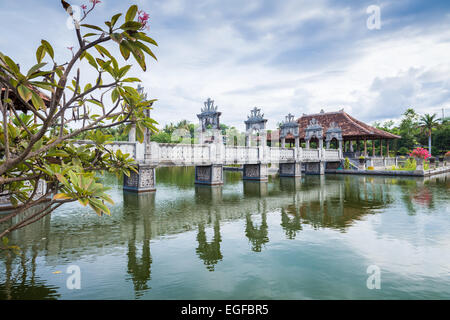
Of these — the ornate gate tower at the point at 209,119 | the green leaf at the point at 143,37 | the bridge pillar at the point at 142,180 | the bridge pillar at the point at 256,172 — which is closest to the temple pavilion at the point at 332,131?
the bridge pillar at the point at 256,172

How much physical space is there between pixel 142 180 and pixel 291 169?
47.6 feet

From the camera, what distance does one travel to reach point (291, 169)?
82.4 ft

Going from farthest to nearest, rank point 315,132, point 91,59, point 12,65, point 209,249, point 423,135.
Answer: point 423,135 < point 315,132 < point 209,249 < point 91,59 < point 12,65

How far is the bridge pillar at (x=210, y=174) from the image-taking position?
18250 millimetres

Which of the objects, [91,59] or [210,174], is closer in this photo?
[91,59]

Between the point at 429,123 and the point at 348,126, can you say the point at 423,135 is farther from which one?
the point at 348,126

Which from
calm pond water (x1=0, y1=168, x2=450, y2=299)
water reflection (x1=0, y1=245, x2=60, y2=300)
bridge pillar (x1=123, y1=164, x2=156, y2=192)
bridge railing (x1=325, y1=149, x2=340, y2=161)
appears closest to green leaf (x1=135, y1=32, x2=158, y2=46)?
calm pond water (x1=0, y1=168, x2=450, y2=299)

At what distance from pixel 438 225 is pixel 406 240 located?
225 centimetres

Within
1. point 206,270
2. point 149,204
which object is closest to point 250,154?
point 149,204

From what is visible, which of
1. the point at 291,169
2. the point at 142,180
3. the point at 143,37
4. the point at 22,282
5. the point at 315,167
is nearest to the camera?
the point at 143,37

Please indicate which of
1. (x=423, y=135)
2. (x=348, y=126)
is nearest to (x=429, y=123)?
(x=423, y=135)

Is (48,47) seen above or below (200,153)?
above

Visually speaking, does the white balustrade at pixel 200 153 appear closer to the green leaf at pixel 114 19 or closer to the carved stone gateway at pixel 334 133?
the carved stone gateway at pixel 334 133

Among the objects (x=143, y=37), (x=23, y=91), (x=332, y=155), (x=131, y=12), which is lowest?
(x=332, y=155)
